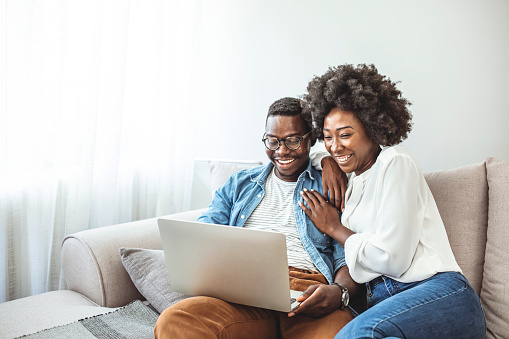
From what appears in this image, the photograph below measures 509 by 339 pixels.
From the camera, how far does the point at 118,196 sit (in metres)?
2.37

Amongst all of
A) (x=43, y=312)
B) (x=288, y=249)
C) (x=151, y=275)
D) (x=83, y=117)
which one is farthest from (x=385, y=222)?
(x=83, y=117)

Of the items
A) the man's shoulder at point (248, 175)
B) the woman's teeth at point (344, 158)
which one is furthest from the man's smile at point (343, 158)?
the man's shoulder at point (248, 175)

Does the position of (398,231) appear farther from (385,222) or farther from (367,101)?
(367,101)

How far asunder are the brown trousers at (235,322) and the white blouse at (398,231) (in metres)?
0.18

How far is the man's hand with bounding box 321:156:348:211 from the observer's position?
5.21 feet

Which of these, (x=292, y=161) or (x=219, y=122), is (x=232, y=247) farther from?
(x=219, y=122)

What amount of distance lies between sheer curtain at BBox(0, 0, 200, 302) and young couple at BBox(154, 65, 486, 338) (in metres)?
0.73

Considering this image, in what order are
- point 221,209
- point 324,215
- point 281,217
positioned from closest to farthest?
point 324,215 < point 281,217 < point 221,209

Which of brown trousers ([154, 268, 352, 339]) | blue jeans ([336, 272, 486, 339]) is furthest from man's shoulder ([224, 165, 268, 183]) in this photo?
blue jeans ([336, 272, 486, 339])


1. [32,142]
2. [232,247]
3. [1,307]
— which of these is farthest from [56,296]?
[232,247]

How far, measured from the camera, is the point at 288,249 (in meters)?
1.59

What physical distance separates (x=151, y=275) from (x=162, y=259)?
86 mm

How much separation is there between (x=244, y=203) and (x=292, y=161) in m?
0.23

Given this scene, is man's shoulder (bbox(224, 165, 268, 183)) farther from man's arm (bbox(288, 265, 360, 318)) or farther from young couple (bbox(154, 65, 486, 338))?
man's arm (bbox(288, 265, 360, 318))
